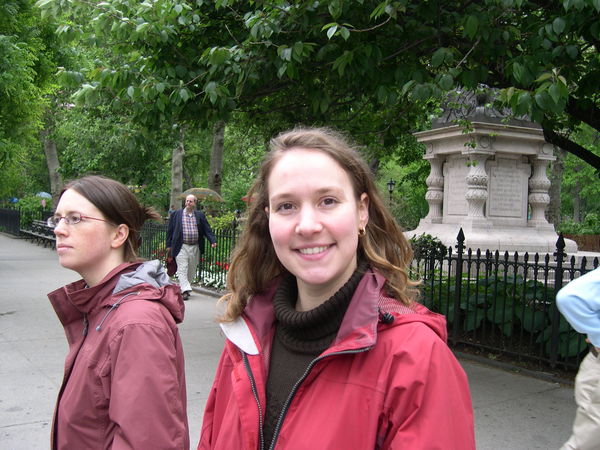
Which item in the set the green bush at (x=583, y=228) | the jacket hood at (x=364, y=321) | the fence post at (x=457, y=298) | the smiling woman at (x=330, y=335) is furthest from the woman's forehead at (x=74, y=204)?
the green bush at (x=583, y=228)

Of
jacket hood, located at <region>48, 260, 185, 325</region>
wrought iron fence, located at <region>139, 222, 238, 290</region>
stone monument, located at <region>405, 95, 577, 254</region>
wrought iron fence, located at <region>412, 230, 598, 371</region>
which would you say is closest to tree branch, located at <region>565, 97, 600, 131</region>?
wrought iron fence, located at <region>412, 230, 598, 371</region>

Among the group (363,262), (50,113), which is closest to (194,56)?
(363,262)

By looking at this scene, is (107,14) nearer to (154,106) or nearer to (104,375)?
(154,106)

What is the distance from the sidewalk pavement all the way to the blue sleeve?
187 centimetres

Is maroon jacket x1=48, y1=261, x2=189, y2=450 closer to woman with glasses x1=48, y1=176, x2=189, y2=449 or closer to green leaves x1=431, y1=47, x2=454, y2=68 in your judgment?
woman with glasses x1=48, y1=176, x2=189, y2=449

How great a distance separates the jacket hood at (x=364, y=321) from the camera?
147cm

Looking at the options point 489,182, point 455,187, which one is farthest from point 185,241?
point 489,182

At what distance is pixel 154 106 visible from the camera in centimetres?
631

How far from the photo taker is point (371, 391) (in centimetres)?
142

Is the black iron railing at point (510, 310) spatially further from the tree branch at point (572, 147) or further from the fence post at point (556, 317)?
the tree branch at point (572, 147)

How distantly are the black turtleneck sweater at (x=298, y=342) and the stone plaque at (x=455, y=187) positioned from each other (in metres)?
10.3

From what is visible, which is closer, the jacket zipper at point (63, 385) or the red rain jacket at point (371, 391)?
the red rain jacket at point (371, 391)

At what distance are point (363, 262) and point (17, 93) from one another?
487 inches

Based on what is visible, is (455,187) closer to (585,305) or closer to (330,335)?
(585,305)
